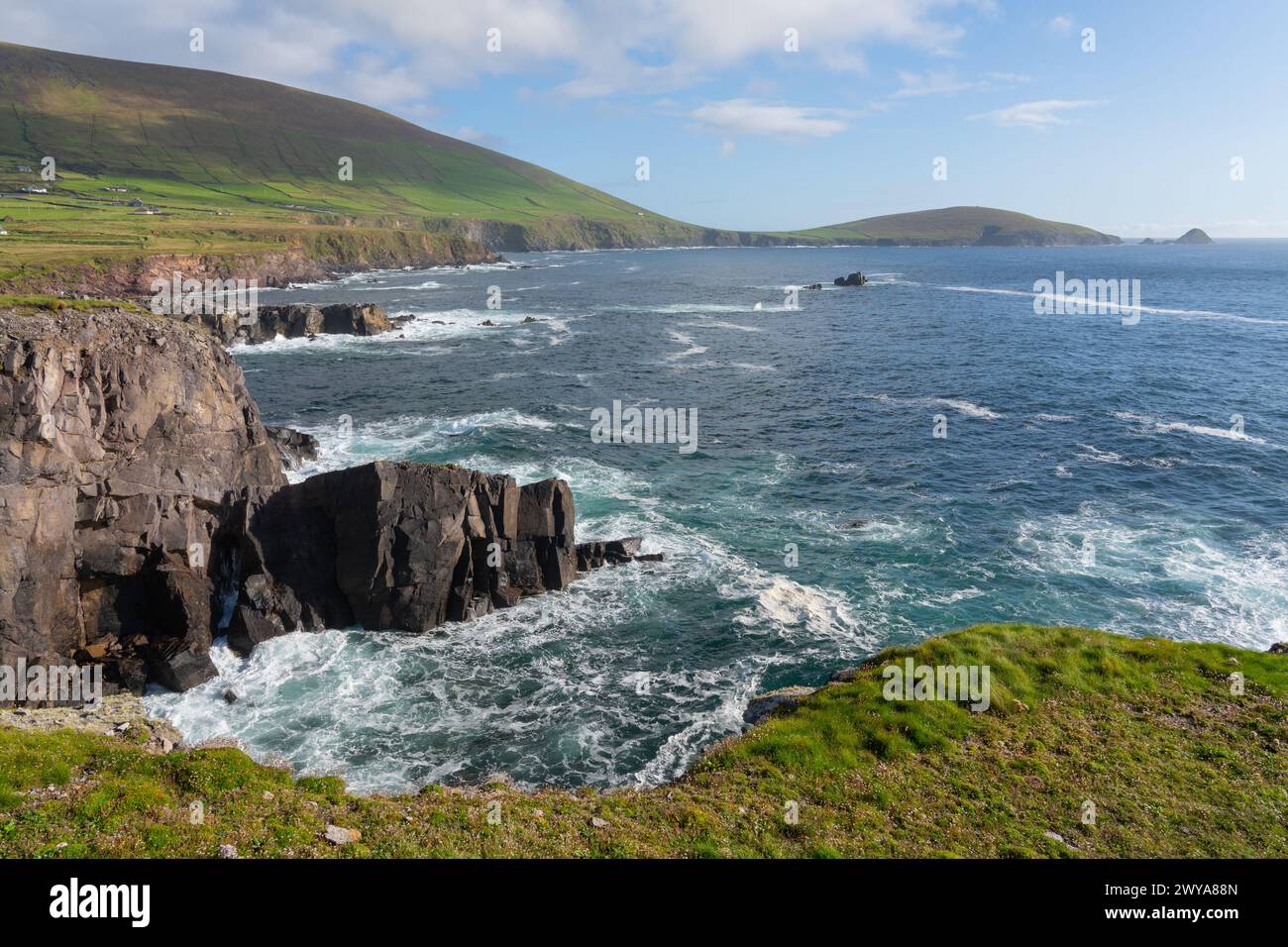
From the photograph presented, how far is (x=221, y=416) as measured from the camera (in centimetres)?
4481

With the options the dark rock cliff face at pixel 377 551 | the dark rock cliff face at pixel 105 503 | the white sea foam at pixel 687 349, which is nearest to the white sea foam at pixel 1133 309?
the white sea foam at pixel 687 349

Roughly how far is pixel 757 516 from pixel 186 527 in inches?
1402

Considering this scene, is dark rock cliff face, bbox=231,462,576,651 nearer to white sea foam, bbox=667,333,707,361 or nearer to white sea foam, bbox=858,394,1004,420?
white sea foam, bbox=858,394,1004,420

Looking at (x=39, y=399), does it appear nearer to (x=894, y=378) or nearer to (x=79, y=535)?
(x=79, y=535)

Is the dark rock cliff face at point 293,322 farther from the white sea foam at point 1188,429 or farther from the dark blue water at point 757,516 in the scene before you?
the white sea foam at point 1188,429

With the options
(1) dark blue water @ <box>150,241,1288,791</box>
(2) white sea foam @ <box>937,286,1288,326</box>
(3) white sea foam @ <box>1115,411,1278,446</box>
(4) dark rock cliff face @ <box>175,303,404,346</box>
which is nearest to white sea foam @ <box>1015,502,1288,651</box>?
(1) dark blue water @ <box>150,241,1288,791</box>

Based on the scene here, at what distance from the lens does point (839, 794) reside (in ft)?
71.1

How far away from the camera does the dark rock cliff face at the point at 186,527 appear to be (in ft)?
108

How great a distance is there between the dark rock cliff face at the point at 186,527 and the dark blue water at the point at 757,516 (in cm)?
228

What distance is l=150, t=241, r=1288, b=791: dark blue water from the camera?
31344mm

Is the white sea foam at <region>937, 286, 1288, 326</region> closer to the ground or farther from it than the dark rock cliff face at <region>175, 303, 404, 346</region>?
farther from it

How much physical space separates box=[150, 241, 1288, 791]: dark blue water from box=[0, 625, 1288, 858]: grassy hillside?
243 inches

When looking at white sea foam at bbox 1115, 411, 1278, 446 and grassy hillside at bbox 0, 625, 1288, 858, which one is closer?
grassy hillside at bbox 0, 625, 1288, 858
